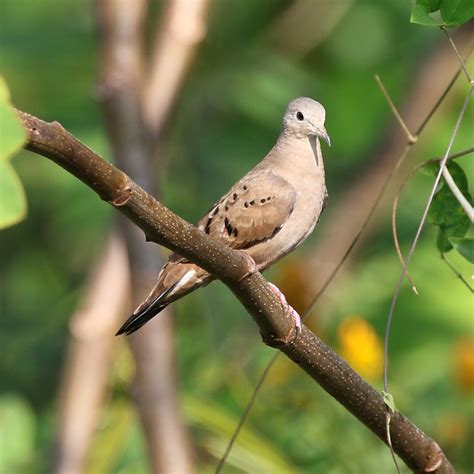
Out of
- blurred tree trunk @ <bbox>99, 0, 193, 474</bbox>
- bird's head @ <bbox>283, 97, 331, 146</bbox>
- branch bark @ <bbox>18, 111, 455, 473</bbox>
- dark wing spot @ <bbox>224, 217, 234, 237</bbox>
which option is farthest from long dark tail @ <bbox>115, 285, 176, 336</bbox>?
blurred tree trunk @ <bbox>99, 0, 193, 474</bbox>

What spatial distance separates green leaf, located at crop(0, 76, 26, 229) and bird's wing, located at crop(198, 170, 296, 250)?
1.97 m

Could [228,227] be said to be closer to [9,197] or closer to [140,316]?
[140,316]

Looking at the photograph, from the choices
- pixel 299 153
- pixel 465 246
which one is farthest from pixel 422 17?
pixel 299 153

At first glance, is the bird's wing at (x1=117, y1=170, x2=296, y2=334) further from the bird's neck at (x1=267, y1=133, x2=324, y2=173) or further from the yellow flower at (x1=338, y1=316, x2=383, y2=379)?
the yellow flower at (x1=338, y1=316, x2=383, y2=379)

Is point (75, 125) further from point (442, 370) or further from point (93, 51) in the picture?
point (442, 370)

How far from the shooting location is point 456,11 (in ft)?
9.00

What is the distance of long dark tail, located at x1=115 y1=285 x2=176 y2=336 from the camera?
144 inches

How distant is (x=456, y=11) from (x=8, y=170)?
1.23m

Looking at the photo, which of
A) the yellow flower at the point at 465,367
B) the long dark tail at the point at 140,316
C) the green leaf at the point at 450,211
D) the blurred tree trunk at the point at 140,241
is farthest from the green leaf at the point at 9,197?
the yellow flower at the point at 465,367

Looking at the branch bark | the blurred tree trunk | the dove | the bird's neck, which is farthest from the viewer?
the blurred tree trunk

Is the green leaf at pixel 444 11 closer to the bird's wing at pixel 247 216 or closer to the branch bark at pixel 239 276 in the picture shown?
the branch bark at pixel 239 276

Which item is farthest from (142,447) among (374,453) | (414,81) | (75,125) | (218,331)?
→ (414,81)

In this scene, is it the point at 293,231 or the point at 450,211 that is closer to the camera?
the point at 450,211

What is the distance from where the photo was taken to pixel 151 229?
8.45 feet
